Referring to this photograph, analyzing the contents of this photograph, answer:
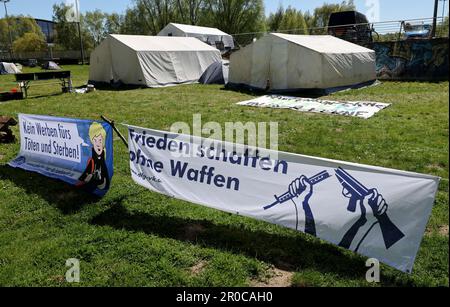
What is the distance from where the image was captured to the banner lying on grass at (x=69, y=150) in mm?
5441

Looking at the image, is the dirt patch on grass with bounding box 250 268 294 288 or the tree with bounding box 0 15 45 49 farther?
the tree with bounding box 0 15 45 49

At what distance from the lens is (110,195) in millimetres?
5547

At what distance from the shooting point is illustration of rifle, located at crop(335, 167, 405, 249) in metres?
3.40

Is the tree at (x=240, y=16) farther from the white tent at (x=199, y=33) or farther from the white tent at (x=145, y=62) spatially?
the white tent at (x=145, y=62)

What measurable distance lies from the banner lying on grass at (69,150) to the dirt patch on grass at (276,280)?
2964mm

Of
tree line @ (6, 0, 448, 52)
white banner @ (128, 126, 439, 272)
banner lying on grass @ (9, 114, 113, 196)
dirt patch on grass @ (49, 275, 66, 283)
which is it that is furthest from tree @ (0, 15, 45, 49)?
dirt patch on grass @ (49, 275, 66, 283)

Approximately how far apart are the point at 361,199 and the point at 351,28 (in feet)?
92.1

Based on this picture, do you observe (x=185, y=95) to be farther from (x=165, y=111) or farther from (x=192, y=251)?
(x=192, y=251)

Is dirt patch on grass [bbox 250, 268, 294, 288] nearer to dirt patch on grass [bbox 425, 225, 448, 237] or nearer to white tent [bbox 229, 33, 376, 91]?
dirt patch on grass [bbox 425, 225, 448, 237]

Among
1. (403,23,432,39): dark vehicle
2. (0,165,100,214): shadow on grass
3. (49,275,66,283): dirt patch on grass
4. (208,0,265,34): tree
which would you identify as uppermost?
(208,0,265,34): tree

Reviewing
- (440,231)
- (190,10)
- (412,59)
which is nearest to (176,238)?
(440,231)

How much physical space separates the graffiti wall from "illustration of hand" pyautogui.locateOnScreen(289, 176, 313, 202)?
18266mm

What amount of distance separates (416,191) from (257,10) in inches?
2281

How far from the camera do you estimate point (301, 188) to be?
388cm
